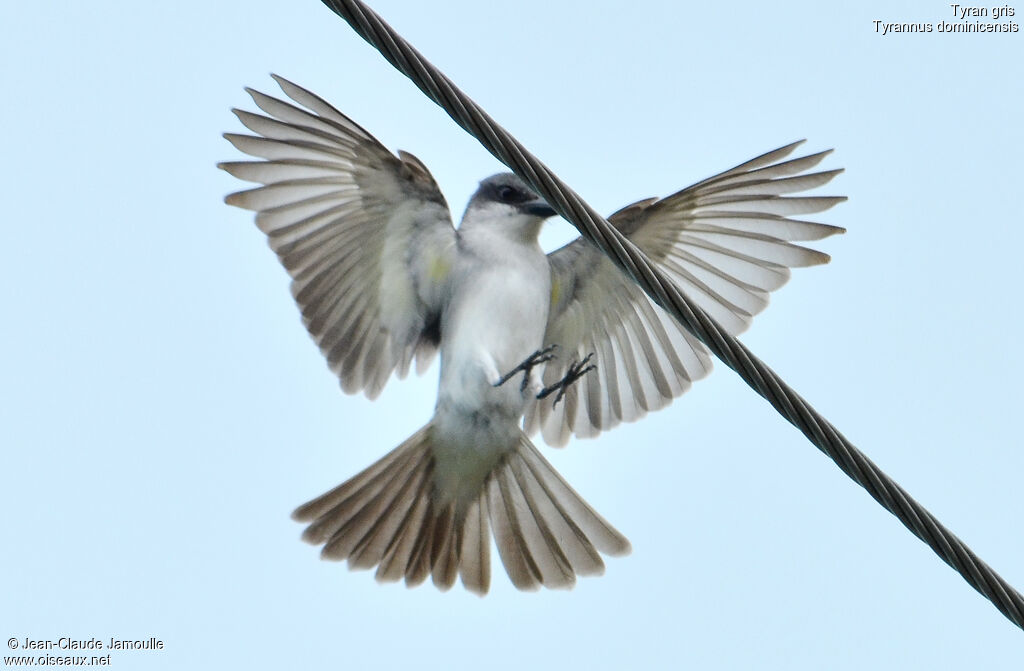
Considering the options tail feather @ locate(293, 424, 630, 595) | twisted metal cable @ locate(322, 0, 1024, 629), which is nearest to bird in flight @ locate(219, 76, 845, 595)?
tail feather @ locate(293, 424, 630, 595)

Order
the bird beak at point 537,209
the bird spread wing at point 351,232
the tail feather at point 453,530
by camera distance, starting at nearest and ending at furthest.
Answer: the bird spread wing at point 351,232
the bird beak at point 537,209
the tail feather at point 453,530

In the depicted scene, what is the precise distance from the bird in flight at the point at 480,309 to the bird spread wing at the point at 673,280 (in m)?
0.01

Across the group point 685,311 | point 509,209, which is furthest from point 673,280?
point 685,311

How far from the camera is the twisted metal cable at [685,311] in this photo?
12.8 feet

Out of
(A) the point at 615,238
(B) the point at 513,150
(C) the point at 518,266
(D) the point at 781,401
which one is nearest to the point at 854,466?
(D) the point at 781,401

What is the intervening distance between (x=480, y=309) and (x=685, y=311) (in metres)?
2.71

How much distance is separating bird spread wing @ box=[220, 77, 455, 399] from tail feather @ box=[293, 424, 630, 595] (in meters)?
0.59

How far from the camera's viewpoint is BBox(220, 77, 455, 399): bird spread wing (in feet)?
22.2

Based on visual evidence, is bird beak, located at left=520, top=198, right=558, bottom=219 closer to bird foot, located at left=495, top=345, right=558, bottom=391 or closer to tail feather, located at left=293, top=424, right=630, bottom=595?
bird foot, located at left=495, top=345, right=558, bottom=391

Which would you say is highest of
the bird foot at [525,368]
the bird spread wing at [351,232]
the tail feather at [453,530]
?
the bird spread wing at [351,232]

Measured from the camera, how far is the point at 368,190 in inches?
273

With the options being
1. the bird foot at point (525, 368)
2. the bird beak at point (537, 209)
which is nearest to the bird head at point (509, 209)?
the bird beak at point (537, 209)

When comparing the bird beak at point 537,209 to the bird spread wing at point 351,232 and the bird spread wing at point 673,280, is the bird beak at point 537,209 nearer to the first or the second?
the bird spread wing at point 673,280

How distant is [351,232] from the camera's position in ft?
23.1
